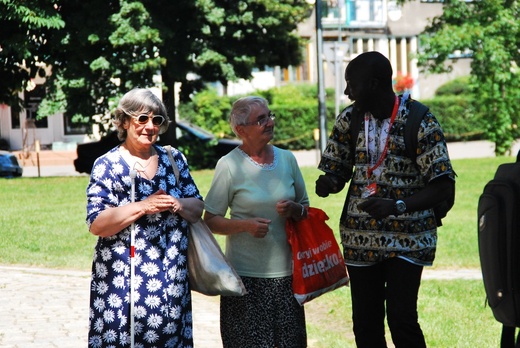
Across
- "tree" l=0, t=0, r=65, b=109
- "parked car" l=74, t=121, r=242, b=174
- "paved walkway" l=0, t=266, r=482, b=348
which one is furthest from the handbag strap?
"parked car" l=74, t=121, r=242, b=174

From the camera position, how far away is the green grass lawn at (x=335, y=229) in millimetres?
8227

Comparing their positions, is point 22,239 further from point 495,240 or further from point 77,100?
point 77,100

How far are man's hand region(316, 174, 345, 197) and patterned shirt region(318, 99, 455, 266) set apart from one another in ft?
0.39

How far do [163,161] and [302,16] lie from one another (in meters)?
24.0

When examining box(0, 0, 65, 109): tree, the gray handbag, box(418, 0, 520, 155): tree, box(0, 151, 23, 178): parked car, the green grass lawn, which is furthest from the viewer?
box(418, 0, 520, 155): tree

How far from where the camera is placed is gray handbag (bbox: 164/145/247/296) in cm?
534

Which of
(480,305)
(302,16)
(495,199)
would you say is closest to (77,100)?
(302,16)

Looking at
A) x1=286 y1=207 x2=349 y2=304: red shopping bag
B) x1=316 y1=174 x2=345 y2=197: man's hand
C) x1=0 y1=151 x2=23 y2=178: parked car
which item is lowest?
x1=0 y1=151 x2=23 y2=178: parked car

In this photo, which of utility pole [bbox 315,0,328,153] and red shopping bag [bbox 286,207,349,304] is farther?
utility pole [bbox 315,0,328,153]

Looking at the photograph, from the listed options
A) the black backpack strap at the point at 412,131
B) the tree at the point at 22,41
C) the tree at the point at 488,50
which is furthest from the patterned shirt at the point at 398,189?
the tree at the point at 488,50

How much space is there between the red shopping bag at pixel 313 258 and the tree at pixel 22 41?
1852cm

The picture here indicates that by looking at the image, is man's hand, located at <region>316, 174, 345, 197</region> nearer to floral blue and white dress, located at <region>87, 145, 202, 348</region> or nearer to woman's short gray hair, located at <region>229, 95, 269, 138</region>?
woman's short gray hair, located at <region>229, 95, 269, 138</region>

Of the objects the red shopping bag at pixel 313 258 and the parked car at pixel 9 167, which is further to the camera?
the parked car at pixel 9 167

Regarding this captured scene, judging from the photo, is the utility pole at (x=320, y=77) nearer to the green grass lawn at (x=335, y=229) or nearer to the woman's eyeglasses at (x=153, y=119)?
the green grass lawn at (x=335, y=229)
